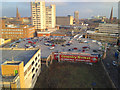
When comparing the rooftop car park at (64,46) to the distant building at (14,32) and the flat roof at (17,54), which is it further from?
the distant building at (14,32)

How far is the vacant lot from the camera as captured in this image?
16141 mm

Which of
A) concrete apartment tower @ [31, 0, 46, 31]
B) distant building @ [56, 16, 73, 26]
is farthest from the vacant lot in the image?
distant building @ [56, 16, 73, 26]

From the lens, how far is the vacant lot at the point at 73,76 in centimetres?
1614

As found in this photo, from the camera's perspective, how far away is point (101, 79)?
17469 mm

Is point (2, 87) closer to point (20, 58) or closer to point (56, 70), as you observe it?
point (20, 58)

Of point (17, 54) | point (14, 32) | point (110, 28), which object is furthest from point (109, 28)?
point (17, 54)

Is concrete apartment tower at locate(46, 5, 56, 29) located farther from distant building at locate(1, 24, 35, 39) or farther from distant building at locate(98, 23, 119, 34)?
distant building at locate(98, 23, 119, 34)

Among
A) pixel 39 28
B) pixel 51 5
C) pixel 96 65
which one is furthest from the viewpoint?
pixel 51 5

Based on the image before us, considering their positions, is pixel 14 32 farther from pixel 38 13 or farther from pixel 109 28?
pixel 109 28

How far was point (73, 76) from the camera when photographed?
60.4 ft

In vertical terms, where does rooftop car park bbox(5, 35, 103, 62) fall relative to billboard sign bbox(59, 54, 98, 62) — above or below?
above

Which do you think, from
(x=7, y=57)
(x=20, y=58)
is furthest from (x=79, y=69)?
(x=7, y=57)

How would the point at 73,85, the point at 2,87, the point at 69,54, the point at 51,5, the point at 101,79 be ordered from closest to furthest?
the point at 2,87
the point at 73,85
the point at 101,79
the point at 69,54
the point at 51,5

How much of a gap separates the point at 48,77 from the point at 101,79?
27.6ft
